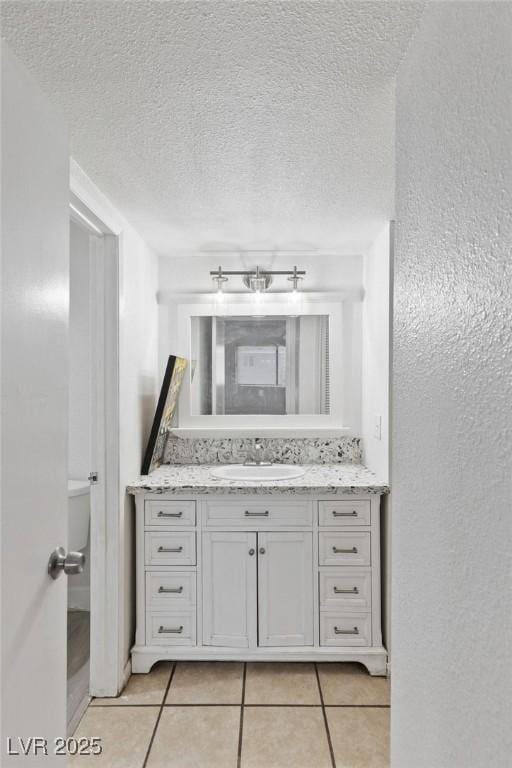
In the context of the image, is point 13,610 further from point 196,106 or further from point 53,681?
point 196,106

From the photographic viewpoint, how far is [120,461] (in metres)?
2.48

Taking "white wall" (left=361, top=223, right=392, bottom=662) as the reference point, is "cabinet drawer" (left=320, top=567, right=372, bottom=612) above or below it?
below

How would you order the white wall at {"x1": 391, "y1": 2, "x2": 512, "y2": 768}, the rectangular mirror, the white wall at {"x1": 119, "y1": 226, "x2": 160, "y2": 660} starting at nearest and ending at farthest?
the white wall at {"x1": 391, "y1": 2, "x2": 512, "y2": 768} → the white wall at {"x1": 119, "y1": 226, "x2": 160, "y2": 660} → the rectangular mirror

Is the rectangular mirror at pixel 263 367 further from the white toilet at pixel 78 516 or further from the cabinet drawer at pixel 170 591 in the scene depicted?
the cabinet drawer at pixel 170 591

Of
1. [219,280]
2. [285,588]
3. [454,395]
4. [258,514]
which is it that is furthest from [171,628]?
[454,395]

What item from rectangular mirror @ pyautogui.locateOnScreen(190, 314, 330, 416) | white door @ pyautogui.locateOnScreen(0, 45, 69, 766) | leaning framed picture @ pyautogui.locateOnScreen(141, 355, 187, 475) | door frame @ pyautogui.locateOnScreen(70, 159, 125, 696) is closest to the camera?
white door @ pyautogui.locateOnScreen(0, 45, 69, 766)

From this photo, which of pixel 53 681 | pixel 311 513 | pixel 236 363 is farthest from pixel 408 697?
pixel 236 363

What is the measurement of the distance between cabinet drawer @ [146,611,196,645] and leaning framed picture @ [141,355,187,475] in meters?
0.76

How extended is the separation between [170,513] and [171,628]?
1.92ft

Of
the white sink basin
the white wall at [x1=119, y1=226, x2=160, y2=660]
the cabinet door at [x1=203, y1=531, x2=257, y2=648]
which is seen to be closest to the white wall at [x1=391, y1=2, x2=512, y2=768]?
the cabinet door at [x1=203, y1=531, x2=257, y2=648]

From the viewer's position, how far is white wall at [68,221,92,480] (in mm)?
3352

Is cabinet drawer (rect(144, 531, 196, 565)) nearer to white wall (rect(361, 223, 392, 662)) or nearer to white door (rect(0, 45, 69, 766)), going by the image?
white wall (rect(361, 223, 392, 662))

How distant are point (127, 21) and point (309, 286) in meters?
2.25

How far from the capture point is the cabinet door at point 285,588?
2623 mm
